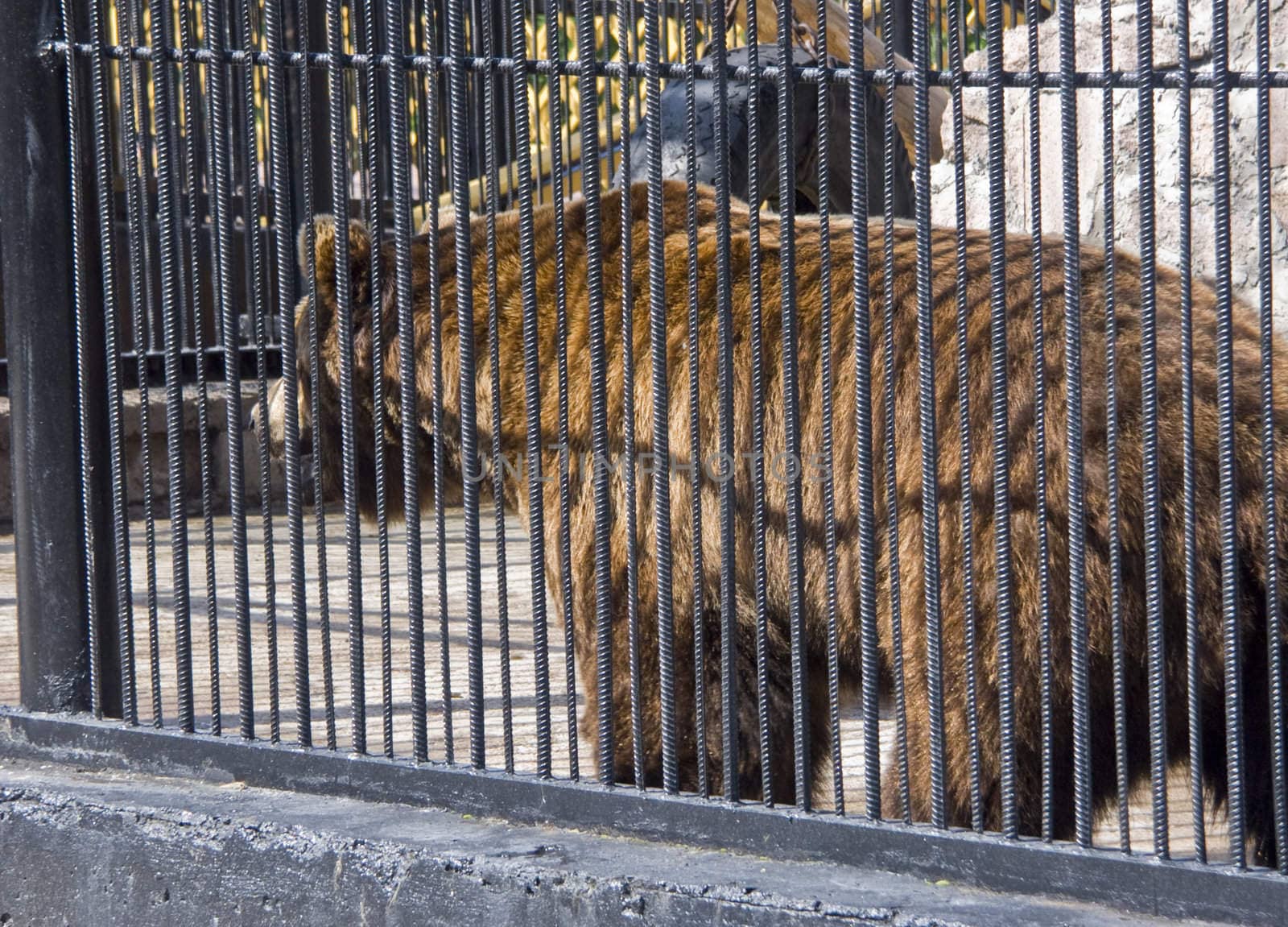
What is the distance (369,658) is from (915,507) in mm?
3430

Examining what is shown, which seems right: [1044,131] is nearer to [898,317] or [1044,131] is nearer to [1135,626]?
[898,317]

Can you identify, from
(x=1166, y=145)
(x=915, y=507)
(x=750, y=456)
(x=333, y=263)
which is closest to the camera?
(x=915, y=507)

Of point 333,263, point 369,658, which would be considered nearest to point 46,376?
point 333,263

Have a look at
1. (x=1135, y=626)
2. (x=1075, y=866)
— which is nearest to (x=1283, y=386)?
(x=1135, y=626)

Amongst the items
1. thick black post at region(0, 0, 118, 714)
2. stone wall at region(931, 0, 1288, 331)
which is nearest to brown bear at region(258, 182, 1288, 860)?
thick black post at region(0, 0, 118, 714)

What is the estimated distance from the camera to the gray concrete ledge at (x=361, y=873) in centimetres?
282

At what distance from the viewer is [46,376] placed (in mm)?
→ 3674

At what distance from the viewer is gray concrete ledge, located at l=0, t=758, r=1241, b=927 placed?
9.25 ft

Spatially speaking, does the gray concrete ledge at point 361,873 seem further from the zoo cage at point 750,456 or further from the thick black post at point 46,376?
the thick black post at point 46,376

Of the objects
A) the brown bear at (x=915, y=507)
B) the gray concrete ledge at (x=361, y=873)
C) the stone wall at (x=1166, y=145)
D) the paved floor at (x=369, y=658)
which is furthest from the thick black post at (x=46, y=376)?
the stone wall at (x=1166, y=145)

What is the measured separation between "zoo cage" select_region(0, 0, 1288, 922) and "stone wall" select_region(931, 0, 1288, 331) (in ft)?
8.99

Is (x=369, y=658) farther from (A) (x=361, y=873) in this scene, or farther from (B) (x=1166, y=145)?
(B) (x=1166, y=145)

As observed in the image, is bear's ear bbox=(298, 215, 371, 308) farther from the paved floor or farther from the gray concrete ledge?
the gray concrete ledge

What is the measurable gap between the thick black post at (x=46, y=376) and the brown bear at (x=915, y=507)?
758 mm
